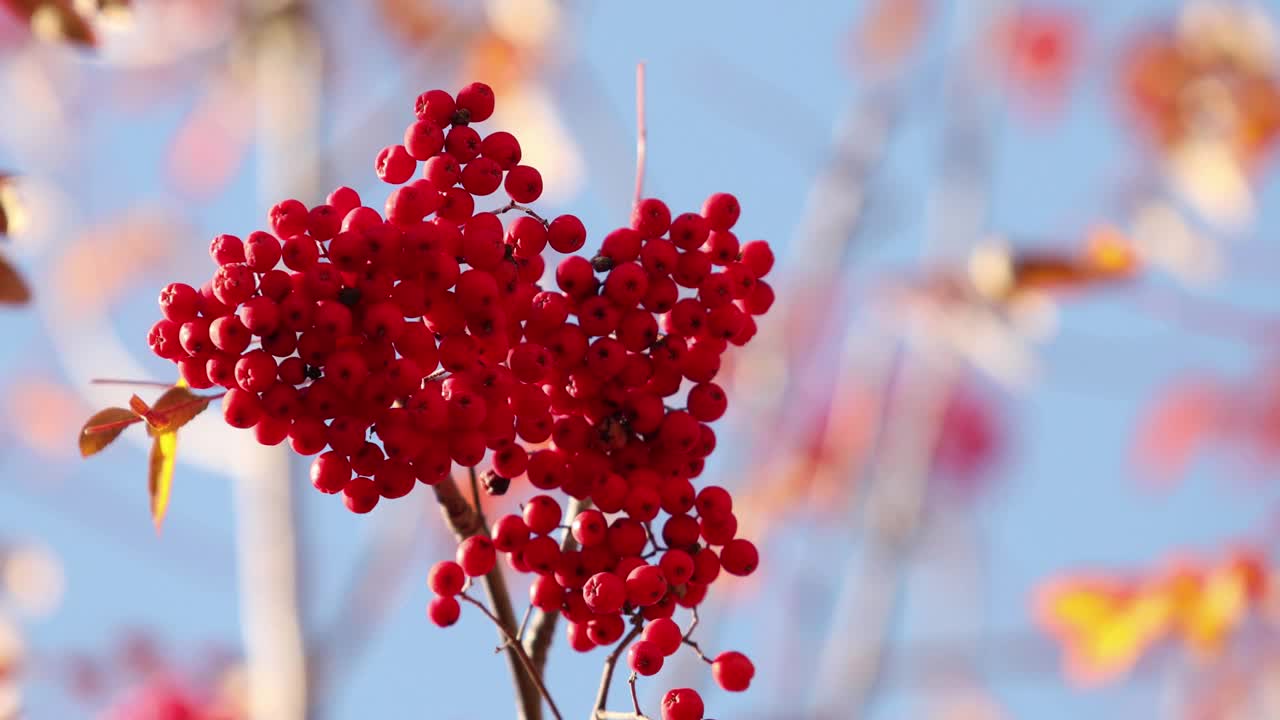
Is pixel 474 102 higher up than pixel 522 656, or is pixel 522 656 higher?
pixel 474 102

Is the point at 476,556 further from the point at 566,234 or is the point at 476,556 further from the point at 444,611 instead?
the point at 566,234

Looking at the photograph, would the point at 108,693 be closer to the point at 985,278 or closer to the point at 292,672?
the point at 292,672

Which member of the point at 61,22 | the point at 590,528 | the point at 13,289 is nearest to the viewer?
the point at 590,528

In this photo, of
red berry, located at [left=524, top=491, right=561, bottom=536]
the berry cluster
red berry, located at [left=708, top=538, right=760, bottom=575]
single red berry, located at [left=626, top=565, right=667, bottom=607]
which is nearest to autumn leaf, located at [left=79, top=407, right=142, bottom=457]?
the berry cluster

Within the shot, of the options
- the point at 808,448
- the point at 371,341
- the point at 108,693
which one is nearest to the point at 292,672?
the point at 108,693

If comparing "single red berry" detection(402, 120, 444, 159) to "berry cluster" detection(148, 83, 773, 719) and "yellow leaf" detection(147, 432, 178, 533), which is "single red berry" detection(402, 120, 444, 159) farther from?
"yellow leaf" detection(147, 432, 178, 533)

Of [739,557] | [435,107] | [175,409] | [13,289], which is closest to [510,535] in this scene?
[739,557]

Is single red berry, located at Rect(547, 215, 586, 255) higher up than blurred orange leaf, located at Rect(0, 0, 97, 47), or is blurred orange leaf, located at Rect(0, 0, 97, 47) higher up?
blurred orange leaf, located at Rect(0, 0, 97, 47)
